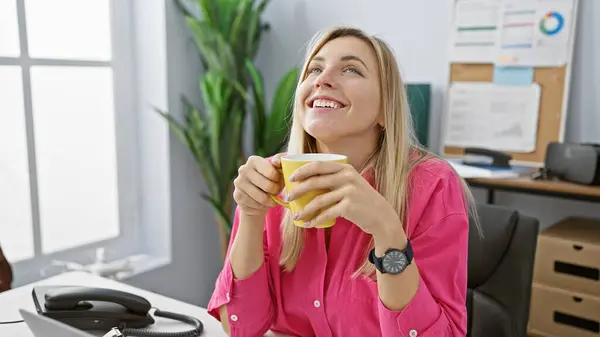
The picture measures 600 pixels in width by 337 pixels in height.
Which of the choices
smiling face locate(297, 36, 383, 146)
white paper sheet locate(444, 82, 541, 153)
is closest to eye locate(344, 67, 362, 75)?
smiling face locate(297, 36, 383, 146)

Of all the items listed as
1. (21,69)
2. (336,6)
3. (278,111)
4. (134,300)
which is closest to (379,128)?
(134,300)

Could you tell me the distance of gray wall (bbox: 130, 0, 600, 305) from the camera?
7.50ft

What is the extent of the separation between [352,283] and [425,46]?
191 centimetres

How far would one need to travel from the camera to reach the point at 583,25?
7.40 feet

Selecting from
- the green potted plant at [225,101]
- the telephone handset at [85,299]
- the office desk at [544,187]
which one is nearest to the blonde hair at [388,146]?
the telephone handset at [85,299]

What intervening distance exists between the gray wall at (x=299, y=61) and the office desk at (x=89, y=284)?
1.28 metres

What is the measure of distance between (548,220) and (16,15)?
97.4 inches

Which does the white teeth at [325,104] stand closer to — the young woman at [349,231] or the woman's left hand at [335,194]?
the young woman at [349,231]

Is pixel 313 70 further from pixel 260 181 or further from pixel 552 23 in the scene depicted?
pixel 552 23

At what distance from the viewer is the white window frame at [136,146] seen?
2602 millimetres

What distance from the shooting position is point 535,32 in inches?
91.7

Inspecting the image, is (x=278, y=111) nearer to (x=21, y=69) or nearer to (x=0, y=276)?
(x=21, y=69)

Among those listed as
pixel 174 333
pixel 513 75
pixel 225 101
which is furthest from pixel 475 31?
pixel 174 333

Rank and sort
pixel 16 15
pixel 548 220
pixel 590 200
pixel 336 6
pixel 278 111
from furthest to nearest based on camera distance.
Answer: pixel 336 6, pixel 278 111, pixel 548 220, pixel 16 15, pixel 590 200
